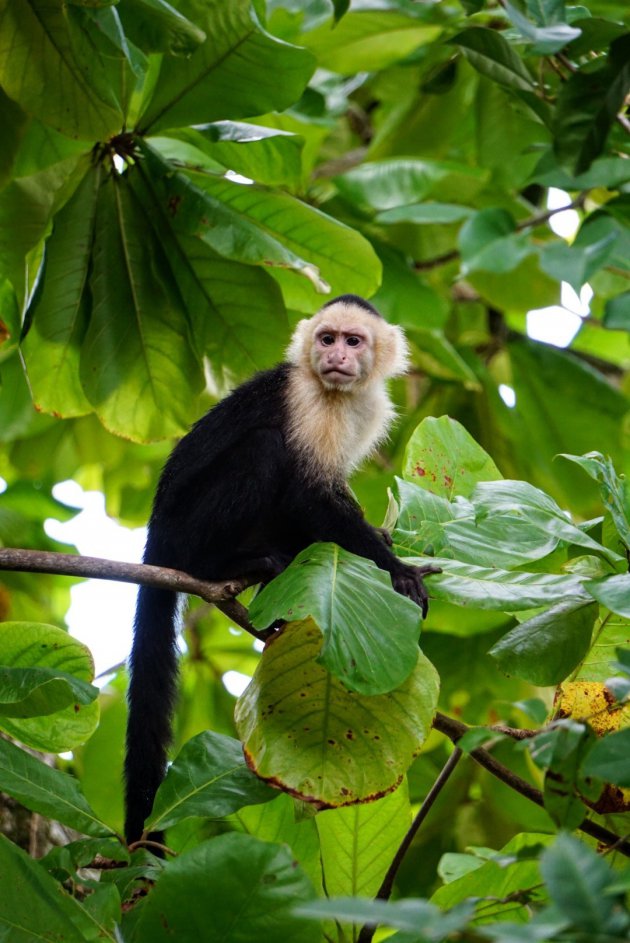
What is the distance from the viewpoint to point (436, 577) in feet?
6.61

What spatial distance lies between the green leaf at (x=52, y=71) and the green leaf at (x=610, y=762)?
1.78 m

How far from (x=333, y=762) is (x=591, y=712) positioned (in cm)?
51

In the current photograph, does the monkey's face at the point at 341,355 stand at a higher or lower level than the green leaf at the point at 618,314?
higher

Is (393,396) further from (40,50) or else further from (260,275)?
(40,50)

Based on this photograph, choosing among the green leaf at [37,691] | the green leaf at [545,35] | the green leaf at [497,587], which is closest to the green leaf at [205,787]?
the green leaf at [37,691]

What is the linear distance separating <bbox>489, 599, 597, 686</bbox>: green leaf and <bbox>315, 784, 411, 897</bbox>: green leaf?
1.51 feet

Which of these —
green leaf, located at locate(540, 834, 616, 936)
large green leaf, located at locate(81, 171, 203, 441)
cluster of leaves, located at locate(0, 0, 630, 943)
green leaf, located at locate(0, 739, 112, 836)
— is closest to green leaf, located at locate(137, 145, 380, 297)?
cluster of leaves, located at locate(0, 0, 630, 943)

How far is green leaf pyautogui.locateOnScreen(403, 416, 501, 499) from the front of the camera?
2.48m

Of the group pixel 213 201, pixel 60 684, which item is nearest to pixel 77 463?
pixel 213 201

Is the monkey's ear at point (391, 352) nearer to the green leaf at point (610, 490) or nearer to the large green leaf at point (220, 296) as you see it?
the large green leaf at point (220, 296)

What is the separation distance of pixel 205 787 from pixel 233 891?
43 cm

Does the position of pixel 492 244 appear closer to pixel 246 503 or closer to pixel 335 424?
pixel 335 424

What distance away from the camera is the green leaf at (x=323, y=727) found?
1.90 metres

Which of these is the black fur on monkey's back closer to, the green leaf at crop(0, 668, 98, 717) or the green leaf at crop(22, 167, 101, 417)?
the green leaf at crop(22, 167, 101, 417)
